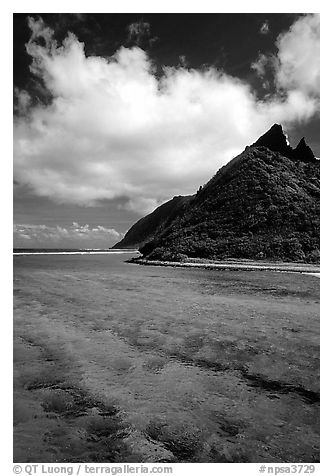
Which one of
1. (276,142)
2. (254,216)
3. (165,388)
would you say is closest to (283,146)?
(276,142)

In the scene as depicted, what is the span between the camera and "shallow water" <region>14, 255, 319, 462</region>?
18.1 feet

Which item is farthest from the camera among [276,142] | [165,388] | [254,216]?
[276,142]

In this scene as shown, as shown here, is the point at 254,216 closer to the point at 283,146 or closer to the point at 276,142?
the point at 283,146

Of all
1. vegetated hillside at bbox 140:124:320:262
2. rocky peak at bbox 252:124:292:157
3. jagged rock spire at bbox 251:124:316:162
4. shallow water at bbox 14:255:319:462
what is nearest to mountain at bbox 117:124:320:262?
vegetated hillside at bbox 140:124:320:262

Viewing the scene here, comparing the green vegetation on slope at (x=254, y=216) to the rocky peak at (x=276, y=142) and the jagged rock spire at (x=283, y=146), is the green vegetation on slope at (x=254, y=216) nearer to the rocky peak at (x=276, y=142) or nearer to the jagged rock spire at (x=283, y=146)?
the jagged rock spire at (x=283, y=146)

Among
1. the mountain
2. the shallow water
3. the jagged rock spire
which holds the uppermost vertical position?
the jagged rock spire

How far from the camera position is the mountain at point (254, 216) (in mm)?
66750

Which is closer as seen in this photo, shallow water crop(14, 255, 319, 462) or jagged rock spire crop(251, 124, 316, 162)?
shallow water crop(14, 255, 319, 462)

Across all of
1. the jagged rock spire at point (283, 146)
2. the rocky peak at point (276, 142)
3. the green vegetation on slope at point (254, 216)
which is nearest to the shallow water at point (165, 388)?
the green vegetation on slope at point (254, 216)

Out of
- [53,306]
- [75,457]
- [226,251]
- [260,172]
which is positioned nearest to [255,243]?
[226,251]

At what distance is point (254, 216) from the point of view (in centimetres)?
7275

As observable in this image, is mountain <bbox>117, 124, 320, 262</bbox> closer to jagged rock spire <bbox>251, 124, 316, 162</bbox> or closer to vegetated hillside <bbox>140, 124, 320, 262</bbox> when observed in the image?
vegetated hillside <bbox>140, 124, 320, 262</bbox>

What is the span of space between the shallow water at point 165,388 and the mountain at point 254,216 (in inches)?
2135

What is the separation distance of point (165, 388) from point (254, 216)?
68644mm
